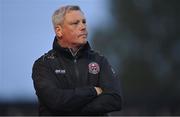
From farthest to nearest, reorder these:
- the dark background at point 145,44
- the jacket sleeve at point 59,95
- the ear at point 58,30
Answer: the dark background at point 145,44 → the ear at point 58,30 → the jacket sleeve at point 59,95

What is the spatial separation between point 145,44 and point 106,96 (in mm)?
11626

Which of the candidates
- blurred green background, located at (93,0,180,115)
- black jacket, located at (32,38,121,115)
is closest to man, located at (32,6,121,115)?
black jacket, located at (32,38,121,115)

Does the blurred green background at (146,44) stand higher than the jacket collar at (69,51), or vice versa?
the jacket collar at (69,51)

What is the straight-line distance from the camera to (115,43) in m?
15.8

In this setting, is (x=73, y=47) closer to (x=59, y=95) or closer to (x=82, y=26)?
(x=82, y=26)

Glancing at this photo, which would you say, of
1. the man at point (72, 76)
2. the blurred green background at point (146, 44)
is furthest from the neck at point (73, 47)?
the blurred green background at point (146, 44)

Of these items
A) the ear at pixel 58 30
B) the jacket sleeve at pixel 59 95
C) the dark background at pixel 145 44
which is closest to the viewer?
the jacket sleeve at pixel 59 95

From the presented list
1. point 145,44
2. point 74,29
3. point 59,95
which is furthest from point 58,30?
point 145,44

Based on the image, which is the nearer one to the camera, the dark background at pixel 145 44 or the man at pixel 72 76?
the man at pixel 72 76

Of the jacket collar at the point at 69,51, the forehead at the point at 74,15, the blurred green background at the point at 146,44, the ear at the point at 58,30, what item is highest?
the forehead at the point at 74,15

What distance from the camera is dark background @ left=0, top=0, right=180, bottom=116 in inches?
558

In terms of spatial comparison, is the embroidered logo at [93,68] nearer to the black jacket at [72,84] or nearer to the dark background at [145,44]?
the black jacket at [72,84]

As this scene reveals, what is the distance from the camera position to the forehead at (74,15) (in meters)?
3.62

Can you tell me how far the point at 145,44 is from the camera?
15.2 metres
